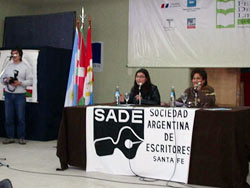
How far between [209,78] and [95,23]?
2469mm

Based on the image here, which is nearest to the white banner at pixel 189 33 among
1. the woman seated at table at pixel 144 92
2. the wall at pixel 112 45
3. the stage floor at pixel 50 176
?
the wall at pixel 112 45

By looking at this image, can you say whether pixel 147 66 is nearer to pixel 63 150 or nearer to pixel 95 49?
pixel 95 49

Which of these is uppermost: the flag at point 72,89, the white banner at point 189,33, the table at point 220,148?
the white banner at point 189,33

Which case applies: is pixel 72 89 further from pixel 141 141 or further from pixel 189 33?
pixel 141 141

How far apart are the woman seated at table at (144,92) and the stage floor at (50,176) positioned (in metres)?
1.06

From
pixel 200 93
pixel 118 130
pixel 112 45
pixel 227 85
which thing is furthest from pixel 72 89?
pixel 227 85

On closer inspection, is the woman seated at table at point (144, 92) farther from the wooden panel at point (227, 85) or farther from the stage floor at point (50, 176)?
the wooden panel at point (227, 85)

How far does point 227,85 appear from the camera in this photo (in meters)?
7.19

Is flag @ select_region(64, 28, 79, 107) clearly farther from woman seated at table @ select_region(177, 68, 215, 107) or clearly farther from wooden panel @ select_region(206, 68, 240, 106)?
wooden panel @ select_region(206, 68, 240, 106)

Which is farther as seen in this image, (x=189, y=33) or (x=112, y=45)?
(x=112, y=45)

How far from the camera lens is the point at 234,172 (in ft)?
10.9

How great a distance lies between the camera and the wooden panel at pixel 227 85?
704 cm

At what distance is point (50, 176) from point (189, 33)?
3700 mm

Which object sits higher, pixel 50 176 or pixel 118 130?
pixel 118 130
